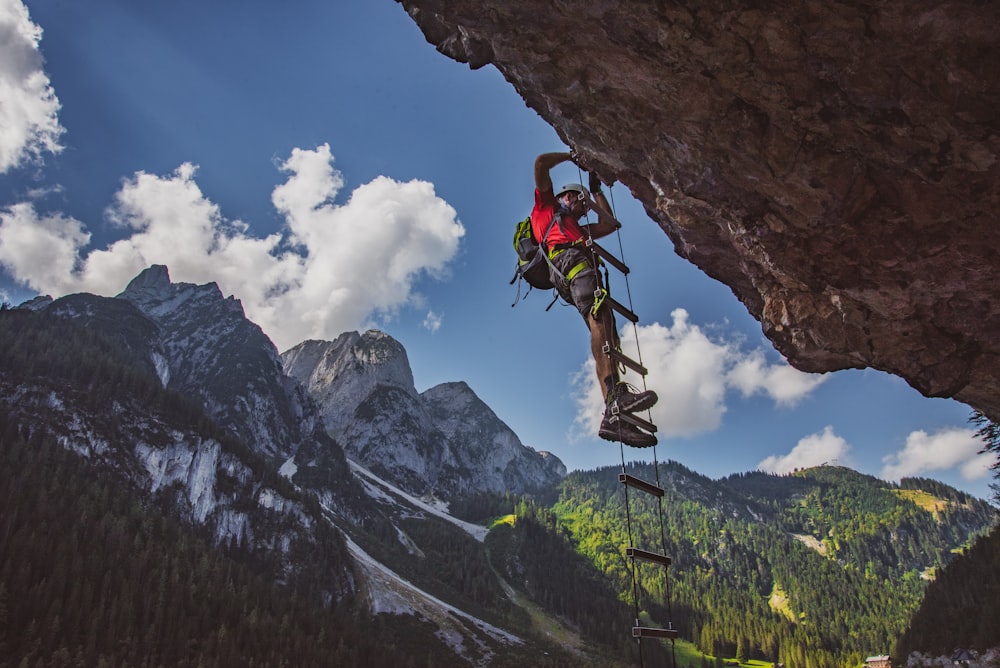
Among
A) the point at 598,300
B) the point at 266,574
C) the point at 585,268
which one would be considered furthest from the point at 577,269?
the point at 266,574

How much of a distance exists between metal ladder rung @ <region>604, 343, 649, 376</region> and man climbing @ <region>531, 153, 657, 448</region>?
111 millimetres

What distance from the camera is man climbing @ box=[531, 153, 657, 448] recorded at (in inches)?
298

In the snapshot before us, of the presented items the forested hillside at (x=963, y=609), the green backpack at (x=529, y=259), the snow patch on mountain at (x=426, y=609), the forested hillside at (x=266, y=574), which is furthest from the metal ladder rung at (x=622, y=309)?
the snow patch on mountain at (x=426, y=609)

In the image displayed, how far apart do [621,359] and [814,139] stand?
3766 millimetres

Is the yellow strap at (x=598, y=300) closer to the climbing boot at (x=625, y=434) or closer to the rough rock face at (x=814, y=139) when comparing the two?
the climbing boot at (x=625, y=434)

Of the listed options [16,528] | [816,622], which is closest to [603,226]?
[16,528]

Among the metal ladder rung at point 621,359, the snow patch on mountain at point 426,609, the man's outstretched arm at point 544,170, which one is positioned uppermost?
the man's outstretched arm at point 544,170

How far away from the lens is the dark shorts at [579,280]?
8.20m

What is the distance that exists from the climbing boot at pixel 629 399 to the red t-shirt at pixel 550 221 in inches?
99.5

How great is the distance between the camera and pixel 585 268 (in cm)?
838

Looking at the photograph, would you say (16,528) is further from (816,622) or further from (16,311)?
(816,622)

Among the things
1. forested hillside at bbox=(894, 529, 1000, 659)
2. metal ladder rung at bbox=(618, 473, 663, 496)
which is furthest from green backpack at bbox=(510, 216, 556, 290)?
forested hillside at bbox=(894, 529, 1000, 659)

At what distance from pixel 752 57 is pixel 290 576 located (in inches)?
5044

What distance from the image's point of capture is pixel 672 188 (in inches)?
379
